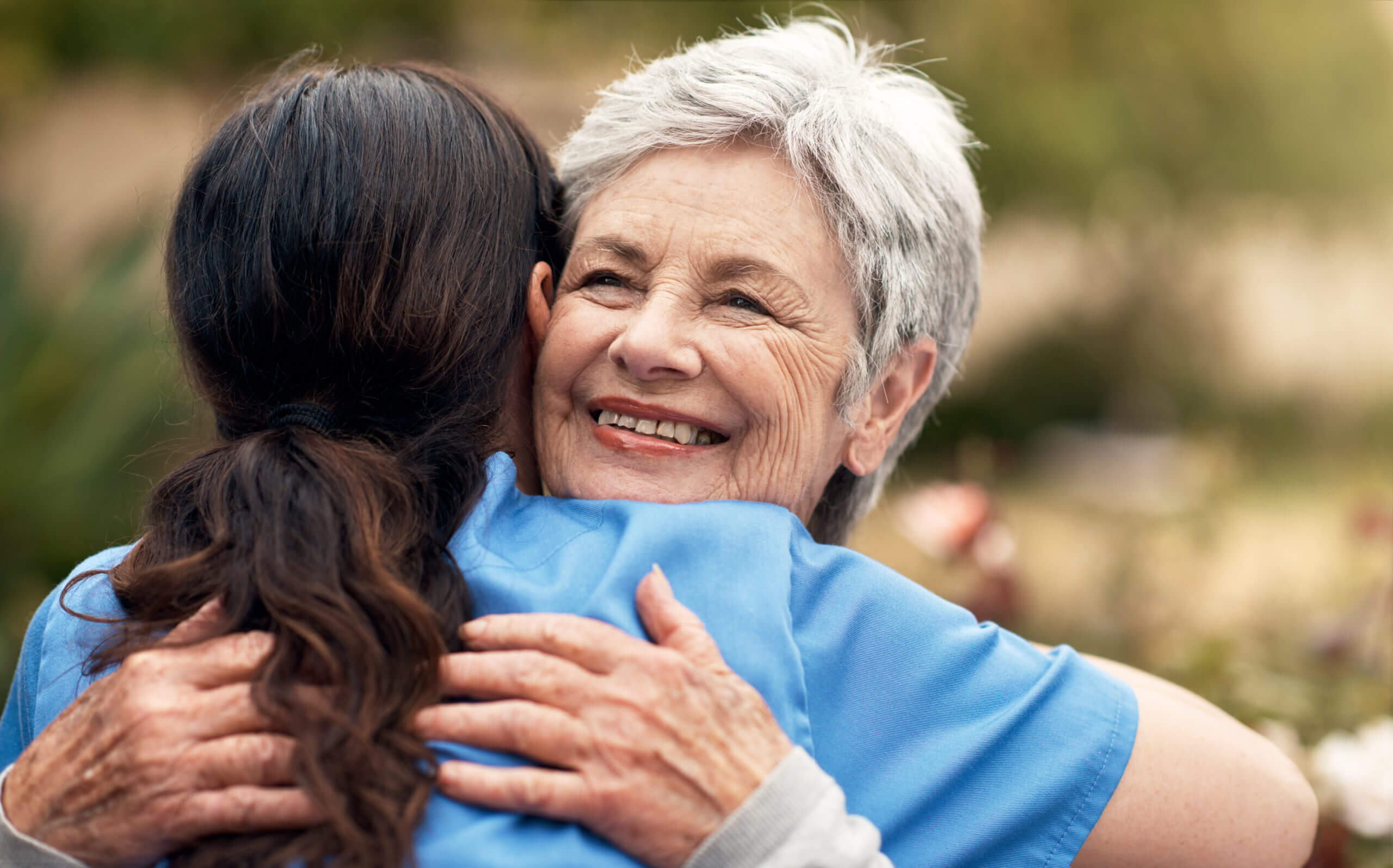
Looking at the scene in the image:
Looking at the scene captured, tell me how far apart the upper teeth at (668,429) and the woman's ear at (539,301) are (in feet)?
0.70

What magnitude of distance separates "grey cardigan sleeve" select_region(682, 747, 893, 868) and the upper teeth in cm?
68

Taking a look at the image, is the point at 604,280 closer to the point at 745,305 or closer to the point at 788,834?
the point at 745,305

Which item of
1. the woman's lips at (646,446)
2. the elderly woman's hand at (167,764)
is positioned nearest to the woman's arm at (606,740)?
the elderly woman's hand at (167,764)

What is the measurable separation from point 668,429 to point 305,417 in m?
0.62

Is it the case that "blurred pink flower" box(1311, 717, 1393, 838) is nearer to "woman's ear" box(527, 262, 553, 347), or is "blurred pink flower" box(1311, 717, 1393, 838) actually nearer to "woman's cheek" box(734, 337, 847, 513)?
"woman's cheek" box(734, 337, 847, 513)

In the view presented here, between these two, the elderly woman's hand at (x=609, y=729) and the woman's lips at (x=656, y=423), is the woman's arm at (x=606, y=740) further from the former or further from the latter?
the woman's lips at (x=656, y=423)

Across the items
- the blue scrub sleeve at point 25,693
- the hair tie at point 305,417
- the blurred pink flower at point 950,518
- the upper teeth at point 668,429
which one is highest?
the hair tie at point 305,417

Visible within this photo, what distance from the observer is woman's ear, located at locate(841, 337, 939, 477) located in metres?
2.29

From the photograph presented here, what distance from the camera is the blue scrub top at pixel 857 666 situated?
1688mm

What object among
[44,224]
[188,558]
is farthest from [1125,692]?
[44,224]

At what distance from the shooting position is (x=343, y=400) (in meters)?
1.84

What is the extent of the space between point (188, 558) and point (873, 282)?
1251 millimetres

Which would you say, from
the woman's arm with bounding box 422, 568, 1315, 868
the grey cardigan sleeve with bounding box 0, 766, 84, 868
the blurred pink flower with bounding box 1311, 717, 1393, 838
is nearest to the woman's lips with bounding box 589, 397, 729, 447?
the woman's arm with bounding box 422, 568, 1315, 868

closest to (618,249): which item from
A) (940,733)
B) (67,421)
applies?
(940,733)
